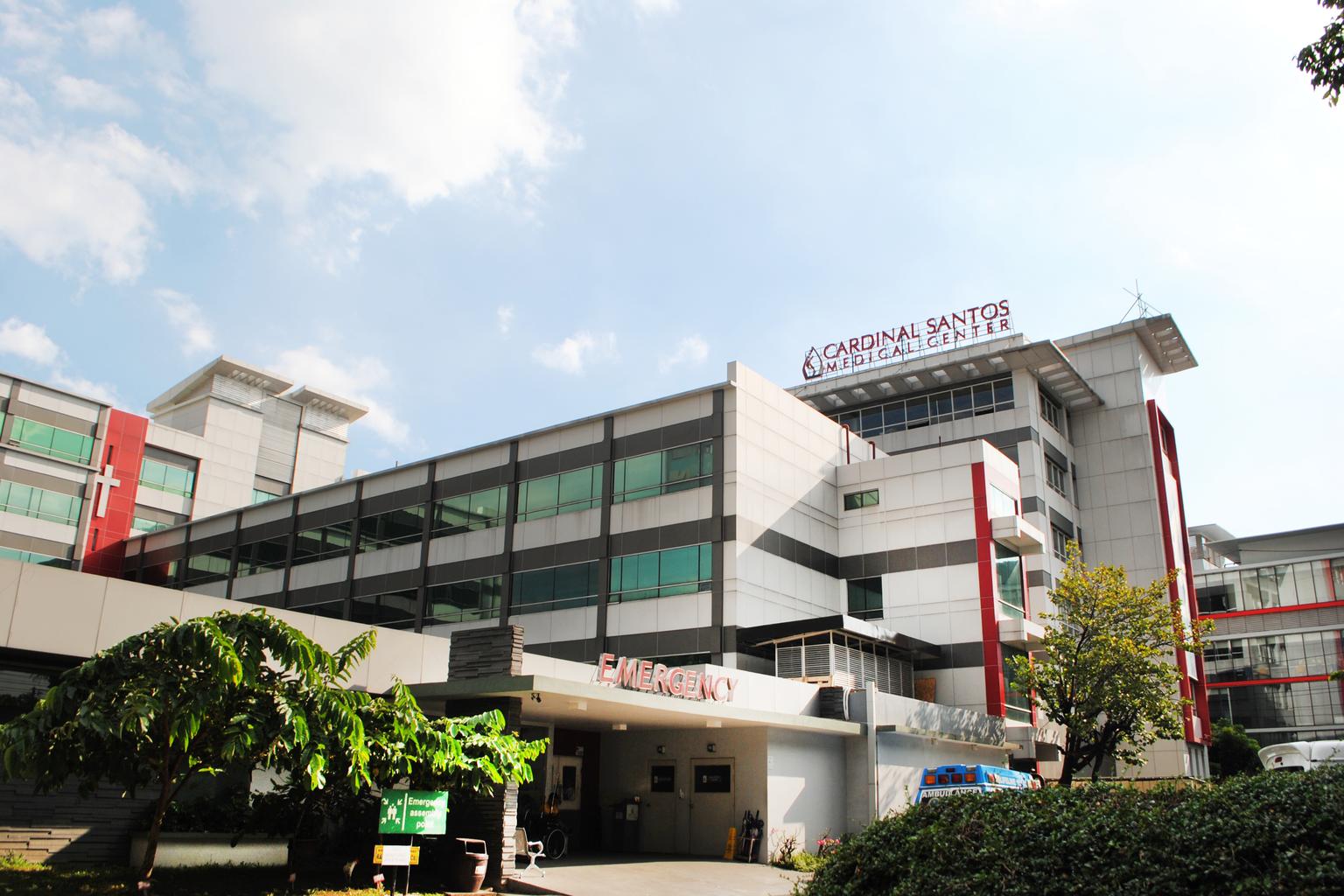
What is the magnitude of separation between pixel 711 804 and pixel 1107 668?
47.5 feet

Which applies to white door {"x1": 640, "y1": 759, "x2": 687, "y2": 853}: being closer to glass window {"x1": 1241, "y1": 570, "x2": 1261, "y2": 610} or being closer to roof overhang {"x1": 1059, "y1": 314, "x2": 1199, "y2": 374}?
roof overhang {"x1": 1059, "y1": 314, "x2": 1199, "y2": 374}

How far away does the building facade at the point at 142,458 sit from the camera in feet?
207

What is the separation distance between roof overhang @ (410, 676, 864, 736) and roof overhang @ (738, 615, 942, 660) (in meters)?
4.23

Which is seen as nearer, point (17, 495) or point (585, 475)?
point (585, 475)

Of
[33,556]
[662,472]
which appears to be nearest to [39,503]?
[33,556]

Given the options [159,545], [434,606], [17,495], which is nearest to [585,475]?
[434,606]

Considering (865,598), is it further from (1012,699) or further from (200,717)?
(200,717)

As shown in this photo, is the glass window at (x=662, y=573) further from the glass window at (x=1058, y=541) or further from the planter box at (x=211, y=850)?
the glass window at (x=1058, y=541)

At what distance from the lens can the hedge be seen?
9734mm

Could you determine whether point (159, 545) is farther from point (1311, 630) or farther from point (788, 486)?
point (1311, 630)

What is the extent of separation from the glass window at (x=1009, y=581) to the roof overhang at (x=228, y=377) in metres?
66.0

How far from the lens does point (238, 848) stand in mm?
21016

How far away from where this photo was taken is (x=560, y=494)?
45531 mm

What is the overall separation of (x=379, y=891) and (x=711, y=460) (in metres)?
24.2
